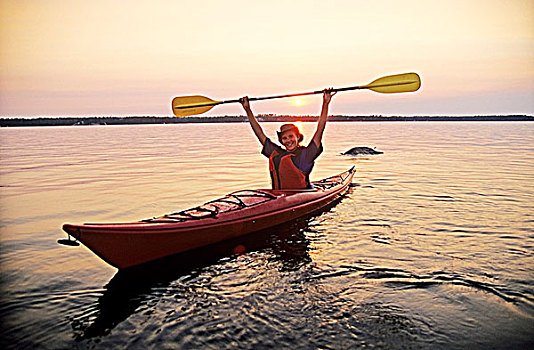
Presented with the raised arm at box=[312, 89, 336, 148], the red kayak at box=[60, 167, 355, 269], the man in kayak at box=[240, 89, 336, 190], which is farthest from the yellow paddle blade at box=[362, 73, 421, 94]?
the red kayak at box=[60, 167, 355, 269]

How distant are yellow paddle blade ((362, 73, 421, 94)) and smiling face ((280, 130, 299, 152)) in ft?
6.71

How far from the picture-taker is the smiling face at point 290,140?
25.7 ft

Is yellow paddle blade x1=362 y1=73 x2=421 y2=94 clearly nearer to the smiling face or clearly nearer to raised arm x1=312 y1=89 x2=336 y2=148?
raised arm x1=312 y1=89 x2=336 y2=148

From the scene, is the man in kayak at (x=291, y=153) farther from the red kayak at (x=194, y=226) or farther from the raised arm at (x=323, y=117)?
the red kayak at (x=194, y=226)

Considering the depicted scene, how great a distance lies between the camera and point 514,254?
6094mm

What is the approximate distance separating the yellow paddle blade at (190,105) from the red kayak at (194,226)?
3.35 meters

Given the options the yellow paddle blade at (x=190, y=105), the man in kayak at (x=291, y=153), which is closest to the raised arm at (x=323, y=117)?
the man in kayak at (x=291, y=153)

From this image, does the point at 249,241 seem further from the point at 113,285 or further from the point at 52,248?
the point at 52,248

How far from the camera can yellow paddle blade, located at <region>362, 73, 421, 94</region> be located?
8.52 metres

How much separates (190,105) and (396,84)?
5.00 meters

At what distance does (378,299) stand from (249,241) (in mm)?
2776

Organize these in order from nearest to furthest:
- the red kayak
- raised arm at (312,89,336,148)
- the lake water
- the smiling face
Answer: the lake water, the red kayak, raised arm at (312,89,336,148), the smiling face

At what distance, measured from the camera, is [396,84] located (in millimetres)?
8727

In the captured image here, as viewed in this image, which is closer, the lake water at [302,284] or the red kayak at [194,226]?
the lake water at [302,284]
